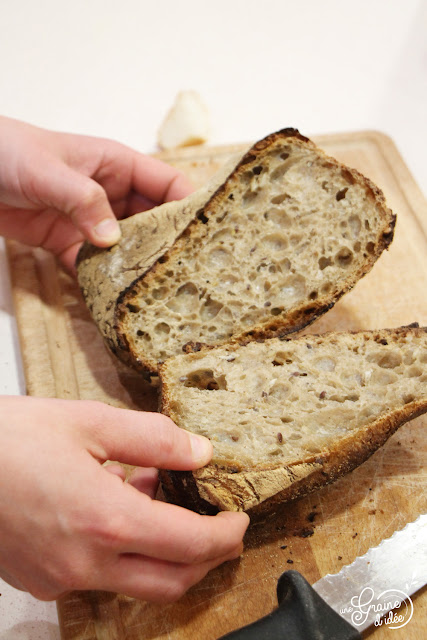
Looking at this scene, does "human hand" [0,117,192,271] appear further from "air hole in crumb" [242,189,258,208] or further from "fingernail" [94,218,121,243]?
"air hole in crumb" [242,189,258,208]

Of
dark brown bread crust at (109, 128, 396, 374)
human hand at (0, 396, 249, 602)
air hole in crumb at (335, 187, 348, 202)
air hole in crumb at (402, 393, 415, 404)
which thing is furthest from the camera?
air hole in crumb at (335, 187, 348, 202)

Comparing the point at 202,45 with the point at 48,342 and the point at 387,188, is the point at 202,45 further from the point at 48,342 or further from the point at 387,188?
the point at 48,342

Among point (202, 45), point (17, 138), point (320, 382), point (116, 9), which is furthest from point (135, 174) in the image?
point (116, 9)

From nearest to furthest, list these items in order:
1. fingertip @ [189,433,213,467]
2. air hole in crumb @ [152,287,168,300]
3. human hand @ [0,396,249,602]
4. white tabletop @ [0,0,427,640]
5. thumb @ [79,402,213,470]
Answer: human hand @ [0,396,249,602] < thumb @ [79,402,213,470] < fingertip @ [189,433,213,467] < air hole in crumb @ [152,287,168,300] < white tabletop @ [0,0,427,640]

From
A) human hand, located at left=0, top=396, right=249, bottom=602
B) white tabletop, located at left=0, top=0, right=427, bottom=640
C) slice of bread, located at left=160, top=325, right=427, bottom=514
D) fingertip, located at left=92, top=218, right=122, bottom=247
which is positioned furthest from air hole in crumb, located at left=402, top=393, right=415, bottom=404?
white tabletop, located at left=0, top=0, right=427, bottom=640

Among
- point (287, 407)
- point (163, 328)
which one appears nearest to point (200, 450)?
point (287, 407)

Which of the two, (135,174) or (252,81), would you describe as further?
(252,81)

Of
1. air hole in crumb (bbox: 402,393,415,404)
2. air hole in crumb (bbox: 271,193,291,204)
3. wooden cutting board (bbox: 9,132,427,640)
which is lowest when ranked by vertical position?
wooden cutting board (bbox: 9,132,427,640)
